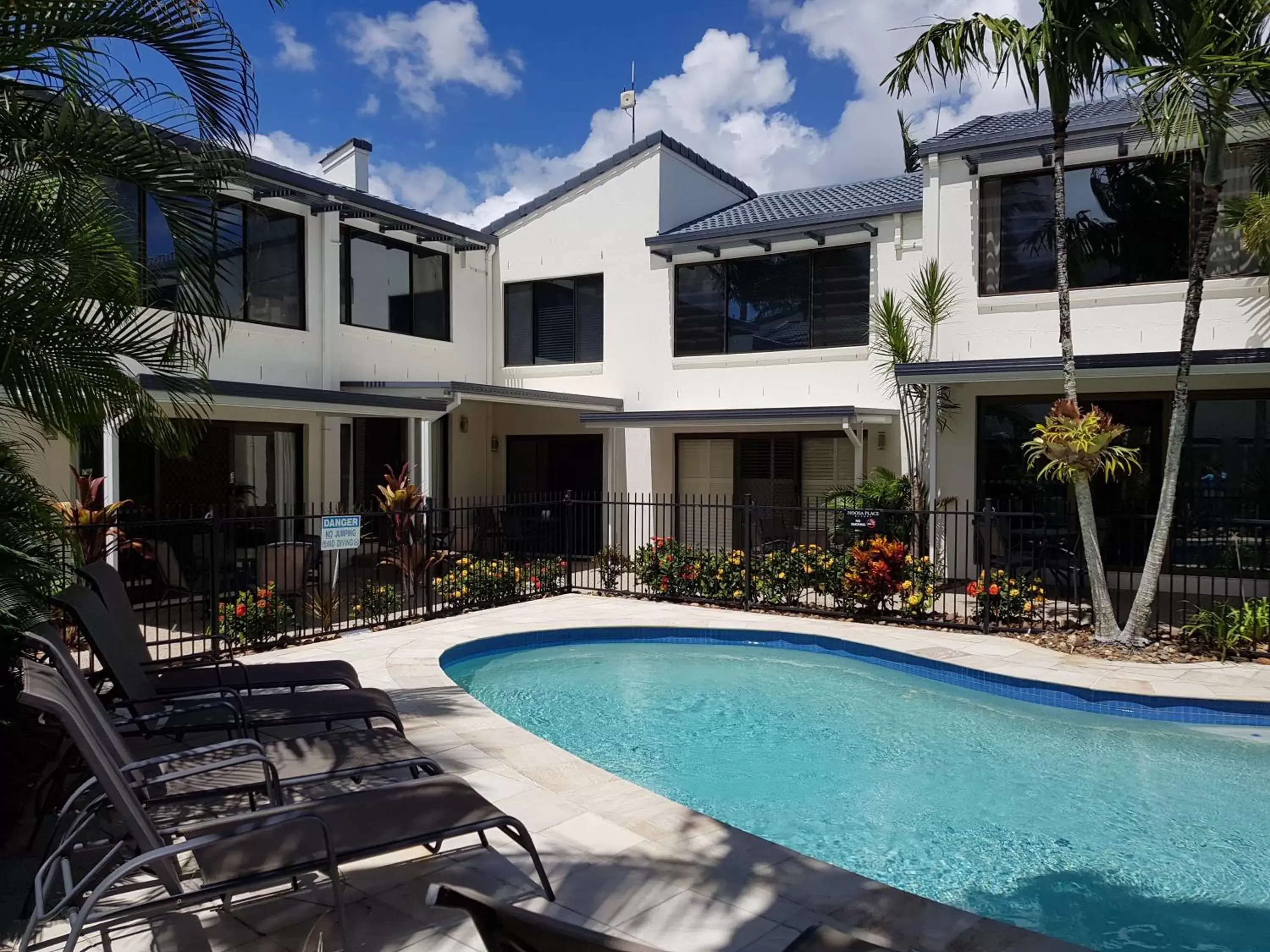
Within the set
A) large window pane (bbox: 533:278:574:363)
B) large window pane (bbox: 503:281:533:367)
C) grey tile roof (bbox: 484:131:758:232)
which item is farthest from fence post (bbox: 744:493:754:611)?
grey tile roof (bbox: 484:131:758:232)

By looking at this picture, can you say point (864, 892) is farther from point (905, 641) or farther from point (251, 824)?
point (905, 641)

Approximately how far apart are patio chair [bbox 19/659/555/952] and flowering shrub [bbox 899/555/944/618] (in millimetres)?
7848

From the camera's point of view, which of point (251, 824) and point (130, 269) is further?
point (130, 269)

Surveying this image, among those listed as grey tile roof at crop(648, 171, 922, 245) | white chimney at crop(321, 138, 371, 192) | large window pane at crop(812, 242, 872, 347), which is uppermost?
white chimney at crop(321, 138, 371, 192)

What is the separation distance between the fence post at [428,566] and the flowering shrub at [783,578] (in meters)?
4.23

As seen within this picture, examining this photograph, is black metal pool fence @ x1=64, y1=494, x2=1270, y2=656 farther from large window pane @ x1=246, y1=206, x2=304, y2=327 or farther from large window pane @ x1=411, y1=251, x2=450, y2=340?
large window pane @ x1=411, y1=251, x2=450, y2=340

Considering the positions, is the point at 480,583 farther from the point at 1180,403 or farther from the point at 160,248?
the point at 1180,403

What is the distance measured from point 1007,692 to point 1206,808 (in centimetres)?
247

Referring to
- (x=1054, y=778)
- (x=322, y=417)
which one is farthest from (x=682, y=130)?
(x=1054, y=778)

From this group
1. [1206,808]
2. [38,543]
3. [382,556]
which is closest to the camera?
[38,543]

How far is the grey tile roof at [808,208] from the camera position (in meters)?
14.9

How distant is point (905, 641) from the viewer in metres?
9.79

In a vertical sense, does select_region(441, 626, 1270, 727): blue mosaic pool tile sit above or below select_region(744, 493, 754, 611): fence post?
below

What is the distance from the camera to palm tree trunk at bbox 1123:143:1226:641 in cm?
869
